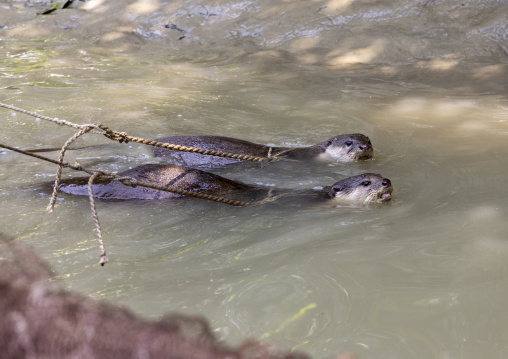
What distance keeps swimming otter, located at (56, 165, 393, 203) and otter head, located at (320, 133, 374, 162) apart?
0.90 metres

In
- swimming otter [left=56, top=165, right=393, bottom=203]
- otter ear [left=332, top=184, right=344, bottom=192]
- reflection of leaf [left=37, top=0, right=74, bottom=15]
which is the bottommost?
otter ear [left=332, top=184, right=344, bottom=192]

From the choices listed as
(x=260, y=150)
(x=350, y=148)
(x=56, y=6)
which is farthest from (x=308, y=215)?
(x=56, y=6)

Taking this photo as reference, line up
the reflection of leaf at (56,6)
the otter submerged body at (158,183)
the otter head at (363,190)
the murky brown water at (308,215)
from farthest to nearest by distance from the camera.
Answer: the reflection of leaf at (56,6)
the otter submerged body at (158,183)
the otter head at (363,190)
the murky brown water at (308,215)

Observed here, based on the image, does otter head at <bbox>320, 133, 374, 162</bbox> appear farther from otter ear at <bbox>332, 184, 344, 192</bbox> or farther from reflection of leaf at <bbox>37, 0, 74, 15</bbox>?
reflection of leaf at <bbox>37, 0, 74, 15</bbox>

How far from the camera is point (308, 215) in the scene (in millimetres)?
3252

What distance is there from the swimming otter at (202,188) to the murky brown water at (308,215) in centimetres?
13

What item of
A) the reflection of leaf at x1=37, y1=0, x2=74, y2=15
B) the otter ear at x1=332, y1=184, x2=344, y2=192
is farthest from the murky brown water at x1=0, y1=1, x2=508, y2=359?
the reflection of leaf at x1=37, y1=0, x2=74, y2=15

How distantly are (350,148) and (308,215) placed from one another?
5.07 feet

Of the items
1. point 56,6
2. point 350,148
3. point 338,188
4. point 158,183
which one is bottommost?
point 350,148

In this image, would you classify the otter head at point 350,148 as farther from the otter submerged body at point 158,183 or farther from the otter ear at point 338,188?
the otter submerged body at point 158,183

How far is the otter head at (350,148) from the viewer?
457 cm

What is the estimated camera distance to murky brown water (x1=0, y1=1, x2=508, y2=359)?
202 cm

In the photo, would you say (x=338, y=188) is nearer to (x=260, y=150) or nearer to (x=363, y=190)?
(x=363, y=190)

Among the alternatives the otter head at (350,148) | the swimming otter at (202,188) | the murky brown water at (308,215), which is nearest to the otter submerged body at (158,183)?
the swimming otter at (202,188)
